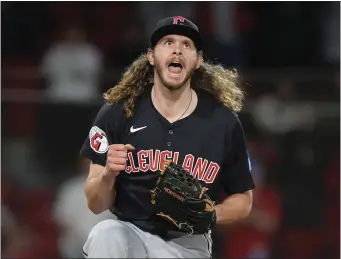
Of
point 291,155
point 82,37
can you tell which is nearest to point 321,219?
point 291,155

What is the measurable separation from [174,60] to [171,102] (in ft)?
0.71

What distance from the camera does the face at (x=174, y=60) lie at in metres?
3.08

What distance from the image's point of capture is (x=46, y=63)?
19.6 ft

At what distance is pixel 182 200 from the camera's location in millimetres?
2887

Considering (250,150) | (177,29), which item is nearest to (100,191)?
(177,29)

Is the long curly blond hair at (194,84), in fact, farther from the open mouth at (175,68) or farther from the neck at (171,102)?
the open mouth at (175,68)

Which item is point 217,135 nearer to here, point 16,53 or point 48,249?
point 48,249

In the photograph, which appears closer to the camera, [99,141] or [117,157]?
→ [117,157]

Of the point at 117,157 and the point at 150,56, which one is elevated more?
the point at 150,56

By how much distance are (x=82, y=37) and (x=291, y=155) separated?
6.16ft

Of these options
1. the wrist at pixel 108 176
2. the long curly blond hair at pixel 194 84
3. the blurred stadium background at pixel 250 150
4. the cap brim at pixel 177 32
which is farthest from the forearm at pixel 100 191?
the blurred stadium background at pixel 250 150

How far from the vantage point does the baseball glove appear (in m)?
2.89

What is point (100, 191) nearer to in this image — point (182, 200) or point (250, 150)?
point (182, 200)

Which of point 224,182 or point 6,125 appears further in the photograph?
point 6,125
